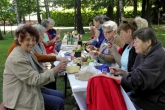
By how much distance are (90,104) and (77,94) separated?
0.20 m

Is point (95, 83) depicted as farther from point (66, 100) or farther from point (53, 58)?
point (66, 100)

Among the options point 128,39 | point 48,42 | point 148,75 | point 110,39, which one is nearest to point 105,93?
point 148,75

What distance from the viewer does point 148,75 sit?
6.59 feet

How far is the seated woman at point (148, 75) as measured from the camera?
6.63 feet

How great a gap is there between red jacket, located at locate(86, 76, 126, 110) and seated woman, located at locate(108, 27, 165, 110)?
113 millimetres

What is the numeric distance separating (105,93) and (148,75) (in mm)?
417

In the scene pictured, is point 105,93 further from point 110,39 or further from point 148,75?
point 110,39

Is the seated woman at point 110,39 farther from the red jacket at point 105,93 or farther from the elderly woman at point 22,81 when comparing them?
the red jacket at point 105,93

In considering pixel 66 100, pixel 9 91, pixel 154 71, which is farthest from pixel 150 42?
pixel 66 100

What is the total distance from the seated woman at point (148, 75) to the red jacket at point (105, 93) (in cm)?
11

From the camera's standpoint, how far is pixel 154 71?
2.02 m

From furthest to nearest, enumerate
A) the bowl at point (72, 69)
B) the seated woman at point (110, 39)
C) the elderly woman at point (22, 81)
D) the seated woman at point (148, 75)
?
the seated woman at point (110, 39) → the bowl at point (72, 69) → the elderly woman at point (22, 81) → the seated woman at point (148, 75)

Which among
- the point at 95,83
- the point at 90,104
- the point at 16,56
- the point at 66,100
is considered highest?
the point at 16,56

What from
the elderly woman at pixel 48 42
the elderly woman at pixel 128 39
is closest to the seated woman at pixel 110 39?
the elderly woman at pixel 128 39
